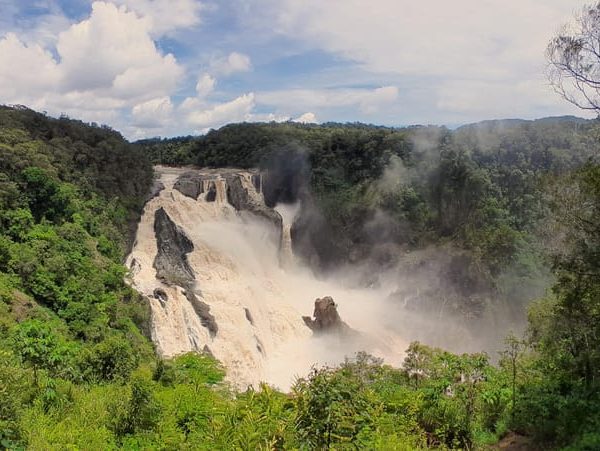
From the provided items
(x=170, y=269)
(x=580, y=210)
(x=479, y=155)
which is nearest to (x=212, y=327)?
(x=170, y=269)

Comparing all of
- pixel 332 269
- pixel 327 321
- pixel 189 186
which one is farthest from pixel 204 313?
pixel 332 269

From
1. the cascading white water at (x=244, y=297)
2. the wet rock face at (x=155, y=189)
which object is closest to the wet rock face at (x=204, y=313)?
the cascading white water at (x=244, y=297)

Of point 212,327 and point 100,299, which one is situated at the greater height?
point 100,299

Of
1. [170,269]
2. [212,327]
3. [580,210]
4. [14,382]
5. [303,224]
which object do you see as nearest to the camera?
[14,382]

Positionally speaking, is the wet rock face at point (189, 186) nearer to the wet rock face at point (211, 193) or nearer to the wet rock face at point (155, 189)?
the wet rock face at point (211, 193)

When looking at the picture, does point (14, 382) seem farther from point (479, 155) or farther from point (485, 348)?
point (479, 155)
